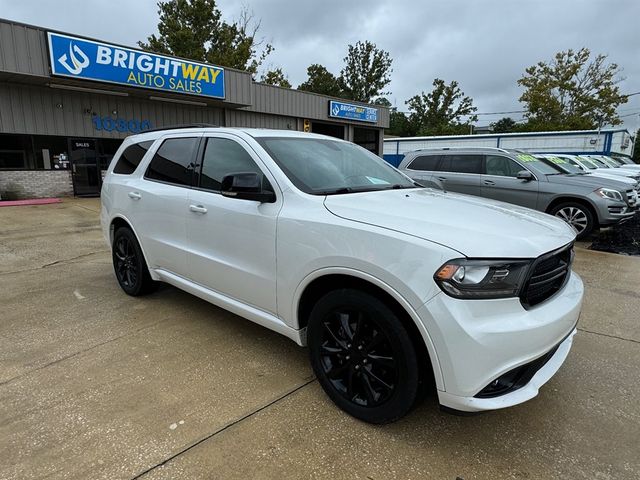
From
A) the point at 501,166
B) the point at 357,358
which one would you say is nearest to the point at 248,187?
the point at 357,358

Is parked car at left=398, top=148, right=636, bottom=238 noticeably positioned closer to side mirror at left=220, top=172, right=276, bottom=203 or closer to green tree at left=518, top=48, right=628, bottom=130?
side mirror at left=220, top=172, right=276, bottom=203

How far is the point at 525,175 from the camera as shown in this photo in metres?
8.30

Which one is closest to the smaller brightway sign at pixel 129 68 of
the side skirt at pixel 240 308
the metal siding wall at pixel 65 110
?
the metal siding wall at pixel 65 110

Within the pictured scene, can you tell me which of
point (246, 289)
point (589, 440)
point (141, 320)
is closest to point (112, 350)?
point (141, 320)

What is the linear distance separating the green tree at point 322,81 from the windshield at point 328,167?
52850 mm

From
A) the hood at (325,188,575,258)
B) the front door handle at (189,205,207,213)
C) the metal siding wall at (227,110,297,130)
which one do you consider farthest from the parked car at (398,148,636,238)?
the metal siding wall at (227,110,297,130)

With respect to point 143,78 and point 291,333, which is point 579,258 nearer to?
point 291,333

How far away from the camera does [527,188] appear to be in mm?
8250

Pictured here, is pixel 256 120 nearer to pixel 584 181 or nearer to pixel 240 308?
pixel 584 181

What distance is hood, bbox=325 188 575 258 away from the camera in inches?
82.0

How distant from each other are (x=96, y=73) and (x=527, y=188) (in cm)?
1287

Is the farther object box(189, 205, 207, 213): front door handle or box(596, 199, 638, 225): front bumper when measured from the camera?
box(596, 199, 638, 225): front bumper

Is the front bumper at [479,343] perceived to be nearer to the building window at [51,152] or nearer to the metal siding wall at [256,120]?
Answer: the building window at [51,152]

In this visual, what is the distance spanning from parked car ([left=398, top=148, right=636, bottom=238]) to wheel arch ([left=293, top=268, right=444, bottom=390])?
5212 mm
